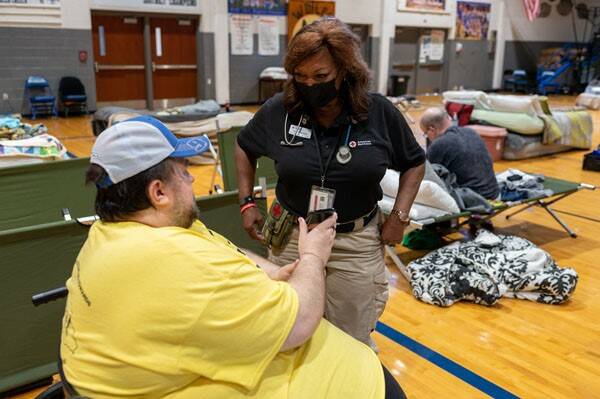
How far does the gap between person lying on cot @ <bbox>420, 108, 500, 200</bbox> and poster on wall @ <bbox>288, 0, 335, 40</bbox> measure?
9767 mm

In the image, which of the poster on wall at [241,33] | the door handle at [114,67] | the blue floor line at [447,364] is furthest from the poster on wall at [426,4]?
the blue floor line at [447,364]

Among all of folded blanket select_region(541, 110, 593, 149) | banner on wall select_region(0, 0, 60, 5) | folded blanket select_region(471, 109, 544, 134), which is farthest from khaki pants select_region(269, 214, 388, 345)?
banner on wall select_region(0, 0, 60, 5)

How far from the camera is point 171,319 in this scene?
3.55 feet

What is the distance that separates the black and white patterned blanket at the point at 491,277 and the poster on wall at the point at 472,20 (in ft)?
48.6

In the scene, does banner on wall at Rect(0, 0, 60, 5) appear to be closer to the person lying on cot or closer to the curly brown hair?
the person lying on cot

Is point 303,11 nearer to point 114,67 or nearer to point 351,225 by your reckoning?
point 114,67

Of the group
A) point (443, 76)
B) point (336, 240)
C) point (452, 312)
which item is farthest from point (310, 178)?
point (443, 76)

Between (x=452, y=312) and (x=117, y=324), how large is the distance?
8.75ft

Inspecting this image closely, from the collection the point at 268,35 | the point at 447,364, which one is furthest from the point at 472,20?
the point at 447,364

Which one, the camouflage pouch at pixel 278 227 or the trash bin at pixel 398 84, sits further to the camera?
the trash bin at pixel 398 84

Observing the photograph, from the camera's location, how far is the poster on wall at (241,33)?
1272 centimetres

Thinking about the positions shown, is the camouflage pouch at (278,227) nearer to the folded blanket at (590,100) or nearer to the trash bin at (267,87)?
the trash bin at (267,87)

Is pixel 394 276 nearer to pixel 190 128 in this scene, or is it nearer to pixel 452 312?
pixel 452 312

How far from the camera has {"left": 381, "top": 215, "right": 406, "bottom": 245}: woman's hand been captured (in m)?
2.07
